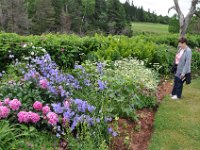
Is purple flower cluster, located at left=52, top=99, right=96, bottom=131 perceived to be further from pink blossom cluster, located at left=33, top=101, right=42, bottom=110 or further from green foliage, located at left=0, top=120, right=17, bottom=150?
green foliage, located at left=0, top=120, right=17, bottom=150

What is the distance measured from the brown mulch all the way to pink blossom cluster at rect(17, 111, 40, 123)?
53.0 inches

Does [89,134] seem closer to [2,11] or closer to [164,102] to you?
[164,102]

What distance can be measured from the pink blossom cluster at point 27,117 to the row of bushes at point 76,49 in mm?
2877

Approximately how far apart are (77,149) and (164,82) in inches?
285

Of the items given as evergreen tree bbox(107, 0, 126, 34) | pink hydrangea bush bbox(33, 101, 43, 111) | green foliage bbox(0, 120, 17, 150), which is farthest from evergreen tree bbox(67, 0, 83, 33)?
green foliage bbox(0, 120, 17, 150)

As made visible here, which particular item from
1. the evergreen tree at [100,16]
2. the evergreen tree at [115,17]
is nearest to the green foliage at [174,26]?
the evergreen tree at [115,17]

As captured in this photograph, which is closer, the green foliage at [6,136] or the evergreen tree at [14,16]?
the green foliage at [6,136]

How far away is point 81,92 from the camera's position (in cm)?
618

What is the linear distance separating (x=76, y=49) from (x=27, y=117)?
18.2 ft

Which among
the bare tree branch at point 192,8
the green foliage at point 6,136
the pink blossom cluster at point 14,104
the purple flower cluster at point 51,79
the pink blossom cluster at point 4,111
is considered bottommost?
the green foliage at point 6,136

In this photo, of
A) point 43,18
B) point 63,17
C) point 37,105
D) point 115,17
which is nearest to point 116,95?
point 37,105

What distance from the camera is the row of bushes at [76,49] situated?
26.9ft

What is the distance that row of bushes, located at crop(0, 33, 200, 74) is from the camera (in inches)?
323

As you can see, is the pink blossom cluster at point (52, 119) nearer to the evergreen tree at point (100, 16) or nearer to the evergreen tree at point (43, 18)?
the evergreen tree at point (43, 18)
